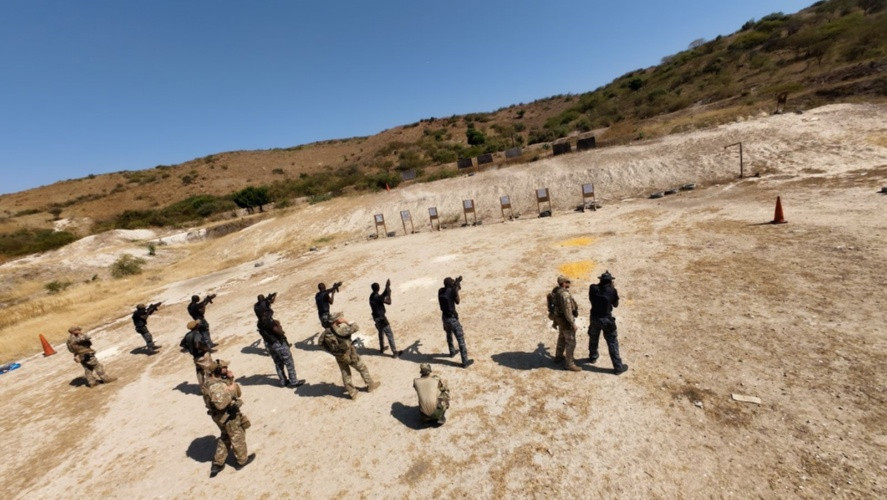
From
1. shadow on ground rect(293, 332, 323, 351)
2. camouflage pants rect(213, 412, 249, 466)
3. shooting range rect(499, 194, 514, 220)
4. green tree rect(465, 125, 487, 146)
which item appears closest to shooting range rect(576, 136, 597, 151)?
shooting range rect(499, 194, 514, 220)

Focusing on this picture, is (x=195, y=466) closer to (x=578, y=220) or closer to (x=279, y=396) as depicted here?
(x=279, y=396)

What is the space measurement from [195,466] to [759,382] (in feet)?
36.4

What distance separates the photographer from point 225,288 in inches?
884

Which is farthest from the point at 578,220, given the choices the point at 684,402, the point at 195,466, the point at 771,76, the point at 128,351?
the point at 771,76

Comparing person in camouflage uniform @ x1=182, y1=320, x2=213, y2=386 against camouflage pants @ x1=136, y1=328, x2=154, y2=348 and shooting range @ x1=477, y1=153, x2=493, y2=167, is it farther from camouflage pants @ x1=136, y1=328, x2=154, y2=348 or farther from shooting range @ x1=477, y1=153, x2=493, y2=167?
shooting range @ x1=477, y1=153, x2=493, y2=167

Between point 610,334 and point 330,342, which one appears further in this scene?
point 330,342

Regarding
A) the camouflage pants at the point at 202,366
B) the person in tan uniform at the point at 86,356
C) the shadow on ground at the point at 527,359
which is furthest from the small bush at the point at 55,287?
the shadow on ground at the point at 527,359

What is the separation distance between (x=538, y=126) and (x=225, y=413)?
71.7 m

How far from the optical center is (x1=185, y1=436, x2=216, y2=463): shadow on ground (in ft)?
25.4

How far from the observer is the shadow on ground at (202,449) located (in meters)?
7.75

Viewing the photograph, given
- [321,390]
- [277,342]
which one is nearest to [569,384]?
[321,390]

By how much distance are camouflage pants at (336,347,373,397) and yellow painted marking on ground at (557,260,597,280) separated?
8323 mm

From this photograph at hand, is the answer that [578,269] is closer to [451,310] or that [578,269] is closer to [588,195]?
[451,310]

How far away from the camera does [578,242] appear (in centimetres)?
1750
